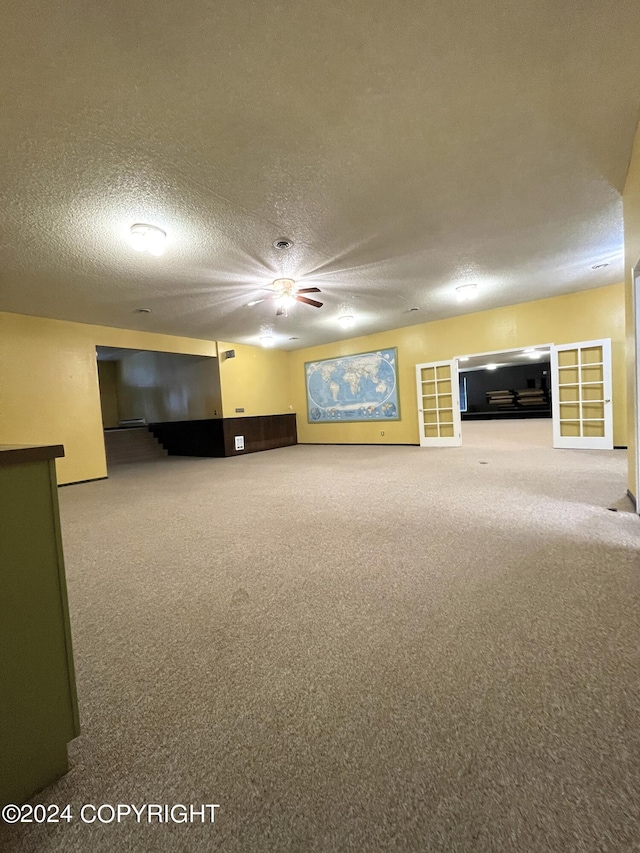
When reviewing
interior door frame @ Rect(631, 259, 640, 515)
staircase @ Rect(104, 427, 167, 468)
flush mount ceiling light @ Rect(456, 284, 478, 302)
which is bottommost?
staircase @ Rect(104, 427, 167, 468)

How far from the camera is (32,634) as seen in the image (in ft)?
2.85

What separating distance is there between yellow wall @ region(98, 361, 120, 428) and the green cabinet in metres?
10.7

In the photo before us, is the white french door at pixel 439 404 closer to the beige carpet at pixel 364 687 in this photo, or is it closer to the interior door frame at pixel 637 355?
the interior door frame at pixel 637 355

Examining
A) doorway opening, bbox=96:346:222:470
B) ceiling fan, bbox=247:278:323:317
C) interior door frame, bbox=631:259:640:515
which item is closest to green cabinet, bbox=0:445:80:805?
interior door frame, bbox=631:259:640:515

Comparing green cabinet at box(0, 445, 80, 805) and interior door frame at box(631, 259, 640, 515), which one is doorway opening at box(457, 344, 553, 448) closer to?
interior door frame at box(631, 259, 640, 515)

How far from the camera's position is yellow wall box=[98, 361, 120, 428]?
33.2ft

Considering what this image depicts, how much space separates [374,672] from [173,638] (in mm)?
835

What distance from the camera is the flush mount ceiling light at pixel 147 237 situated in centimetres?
278

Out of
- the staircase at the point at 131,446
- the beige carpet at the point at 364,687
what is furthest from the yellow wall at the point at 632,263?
the staircase at the point at 131,446

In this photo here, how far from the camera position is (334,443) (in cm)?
870

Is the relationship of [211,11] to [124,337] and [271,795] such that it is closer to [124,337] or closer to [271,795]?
[271,795]

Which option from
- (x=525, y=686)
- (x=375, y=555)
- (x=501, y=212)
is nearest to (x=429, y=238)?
(x=501, y=212)

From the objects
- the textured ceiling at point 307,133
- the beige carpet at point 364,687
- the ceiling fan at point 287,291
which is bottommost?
the beige carpet at point 364,687

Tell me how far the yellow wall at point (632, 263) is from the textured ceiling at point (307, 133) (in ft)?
0.54
